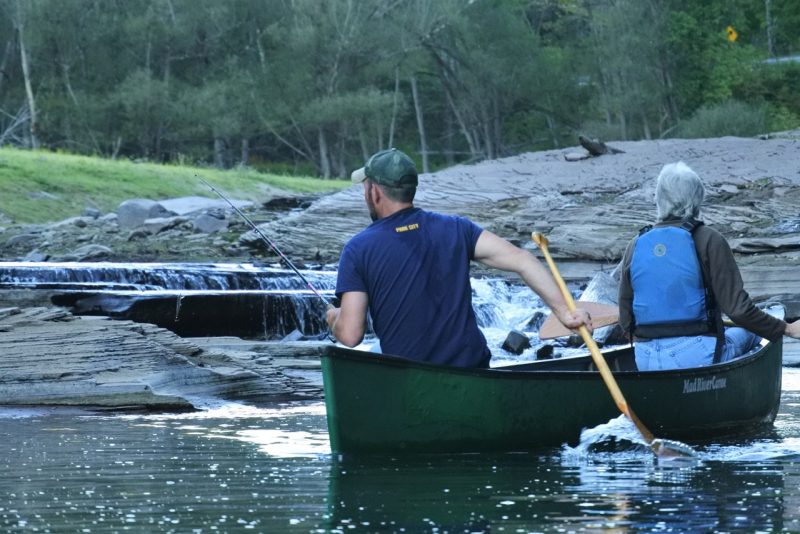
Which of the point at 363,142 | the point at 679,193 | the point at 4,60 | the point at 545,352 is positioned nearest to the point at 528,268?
the point at 679,193

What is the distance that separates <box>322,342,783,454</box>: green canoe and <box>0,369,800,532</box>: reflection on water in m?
0.09

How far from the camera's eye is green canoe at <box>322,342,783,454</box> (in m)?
6.48

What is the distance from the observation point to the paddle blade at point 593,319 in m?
7.63

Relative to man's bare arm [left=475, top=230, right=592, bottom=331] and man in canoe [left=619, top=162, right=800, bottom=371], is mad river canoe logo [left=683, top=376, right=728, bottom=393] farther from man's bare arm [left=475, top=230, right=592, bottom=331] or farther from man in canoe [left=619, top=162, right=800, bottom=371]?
man's bare arm [left=475, top=230, right=592, bottom=331]

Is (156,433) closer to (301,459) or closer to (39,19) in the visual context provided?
(301,459)

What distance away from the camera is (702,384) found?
7387mm

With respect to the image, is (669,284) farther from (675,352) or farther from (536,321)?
(536,321)

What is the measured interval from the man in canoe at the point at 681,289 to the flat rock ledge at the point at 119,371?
3.03 metres

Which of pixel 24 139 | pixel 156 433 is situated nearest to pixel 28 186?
pixel 24 139

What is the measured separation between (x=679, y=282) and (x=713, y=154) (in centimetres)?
1921

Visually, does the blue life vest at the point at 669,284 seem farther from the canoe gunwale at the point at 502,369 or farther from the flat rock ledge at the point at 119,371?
the flat rock ledge at the point at 119,371

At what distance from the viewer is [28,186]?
31828mm

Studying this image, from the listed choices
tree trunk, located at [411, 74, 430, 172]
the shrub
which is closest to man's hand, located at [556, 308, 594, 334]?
the shrub

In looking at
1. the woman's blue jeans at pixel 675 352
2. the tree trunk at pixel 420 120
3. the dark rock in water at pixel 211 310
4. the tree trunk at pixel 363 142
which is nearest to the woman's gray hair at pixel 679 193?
the woman's blue jeans at pixel 675 352
